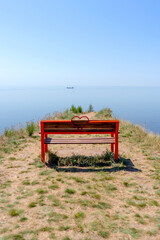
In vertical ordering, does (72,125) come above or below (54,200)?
above

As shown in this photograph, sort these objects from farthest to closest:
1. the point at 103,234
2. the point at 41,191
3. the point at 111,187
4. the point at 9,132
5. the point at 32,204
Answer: the point at 9,132 < the point at 111,187 < the point at 41,191 < the point at 32,204 < the point at 103,234

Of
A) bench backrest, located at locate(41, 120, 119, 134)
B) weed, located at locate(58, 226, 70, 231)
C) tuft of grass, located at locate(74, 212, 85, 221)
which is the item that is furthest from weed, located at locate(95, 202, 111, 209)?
bench backrest, located at locate(41, 120, 119, 134)

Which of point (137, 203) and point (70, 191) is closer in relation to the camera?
point (137, 203)

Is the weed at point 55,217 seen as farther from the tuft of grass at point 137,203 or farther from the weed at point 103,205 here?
the tuft of grass at point 137,203

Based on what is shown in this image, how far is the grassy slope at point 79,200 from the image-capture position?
103 inches

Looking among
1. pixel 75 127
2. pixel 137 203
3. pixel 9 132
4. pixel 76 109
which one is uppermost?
pixel 75 127

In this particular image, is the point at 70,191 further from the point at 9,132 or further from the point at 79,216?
the point at 9,132

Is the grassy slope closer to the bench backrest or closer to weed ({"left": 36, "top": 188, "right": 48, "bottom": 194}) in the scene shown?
weed ({"left": 36, "top": 188, "right": 48, "bottom": 194})

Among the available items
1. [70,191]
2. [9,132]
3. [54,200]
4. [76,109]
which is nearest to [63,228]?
[54,200]

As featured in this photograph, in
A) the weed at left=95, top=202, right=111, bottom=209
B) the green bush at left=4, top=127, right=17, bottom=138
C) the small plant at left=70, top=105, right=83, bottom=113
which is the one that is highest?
the small plant at left=70, top=105, right=83, bottom=113

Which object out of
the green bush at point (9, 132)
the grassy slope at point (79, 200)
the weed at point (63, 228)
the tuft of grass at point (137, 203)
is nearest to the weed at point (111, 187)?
the grassy slope at point (79, 200)

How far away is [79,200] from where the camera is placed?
11.0 ft

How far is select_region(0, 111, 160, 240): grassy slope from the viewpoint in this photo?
8.55 ft

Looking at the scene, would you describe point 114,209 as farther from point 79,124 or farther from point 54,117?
point 54,117
